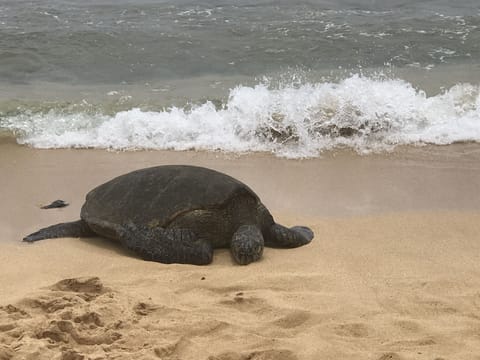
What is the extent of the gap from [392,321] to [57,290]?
184cm

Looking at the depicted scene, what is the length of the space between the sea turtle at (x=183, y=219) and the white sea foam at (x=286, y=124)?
6.93 ft

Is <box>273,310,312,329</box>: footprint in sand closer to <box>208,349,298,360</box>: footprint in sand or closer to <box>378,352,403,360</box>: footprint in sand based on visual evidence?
<box>208,349,298,360</box>: footprint in sand

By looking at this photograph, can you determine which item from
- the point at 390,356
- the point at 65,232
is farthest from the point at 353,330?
the point at 65,232

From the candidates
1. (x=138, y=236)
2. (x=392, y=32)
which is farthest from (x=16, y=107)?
(x=392, y=32)

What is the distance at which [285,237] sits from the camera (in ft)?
13.5

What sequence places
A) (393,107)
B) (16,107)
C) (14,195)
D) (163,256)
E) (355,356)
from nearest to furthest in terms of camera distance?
(355,356)
(163,256)
(14,195)
(393,107)
(16,107)

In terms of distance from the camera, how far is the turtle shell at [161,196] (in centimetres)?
401

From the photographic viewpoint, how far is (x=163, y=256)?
387 cm

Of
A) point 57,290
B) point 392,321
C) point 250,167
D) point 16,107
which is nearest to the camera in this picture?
point 392,321

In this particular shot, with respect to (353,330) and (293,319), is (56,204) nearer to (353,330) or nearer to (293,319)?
(293,319)

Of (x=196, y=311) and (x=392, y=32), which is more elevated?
(x=392, y=32)

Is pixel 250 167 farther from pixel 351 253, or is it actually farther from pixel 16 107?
pixel 16 107

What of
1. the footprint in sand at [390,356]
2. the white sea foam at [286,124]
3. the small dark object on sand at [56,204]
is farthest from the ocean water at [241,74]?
the footprint in sand at [390,356]

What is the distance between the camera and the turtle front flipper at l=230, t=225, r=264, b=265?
3844 millimetres
